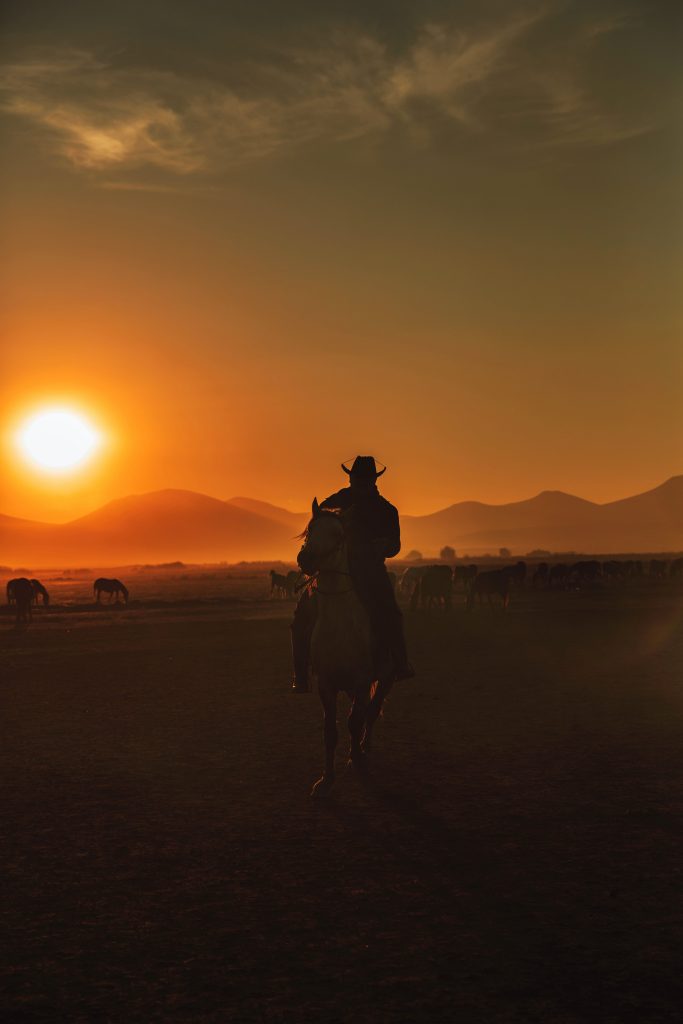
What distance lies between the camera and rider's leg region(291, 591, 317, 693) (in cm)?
1085

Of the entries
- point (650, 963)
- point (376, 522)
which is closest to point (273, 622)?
point (376, 522)

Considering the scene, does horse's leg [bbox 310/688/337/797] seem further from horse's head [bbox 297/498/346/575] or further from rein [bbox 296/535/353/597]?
horse's head [bbox 297/498/346/575]

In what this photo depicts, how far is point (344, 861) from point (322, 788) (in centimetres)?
208

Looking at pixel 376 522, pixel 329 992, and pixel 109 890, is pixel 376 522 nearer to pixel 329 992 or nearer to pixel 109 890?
pixel 109 890

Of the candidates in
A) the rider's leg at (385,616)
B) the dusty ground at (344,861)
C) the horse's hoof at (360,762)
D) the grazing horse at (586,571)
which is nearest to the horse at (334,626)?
the rider's leg at (385,616)

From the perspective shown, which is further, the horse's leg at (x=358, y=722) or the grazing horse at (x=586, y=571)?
the grazing horse at (x=586, y=571)

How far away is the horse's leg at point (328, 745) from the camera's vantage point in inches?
381

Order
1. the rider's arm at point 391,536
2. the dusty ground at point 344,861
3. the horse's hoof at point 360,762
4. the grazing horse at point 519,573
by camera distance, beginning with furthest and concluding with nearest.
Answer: the grazing horse at point 519,573 < the rider's arm at point 391,536 < the horse's hoof at point 360,762 < the dusty ground at point 344,861

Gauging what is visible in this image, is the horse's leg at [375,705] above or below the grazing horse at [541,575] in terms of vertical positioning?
below

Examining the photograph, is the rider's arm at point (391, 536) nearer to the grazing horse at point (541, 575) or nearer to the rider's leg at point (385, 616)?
the rider's leg at point (385, 616)

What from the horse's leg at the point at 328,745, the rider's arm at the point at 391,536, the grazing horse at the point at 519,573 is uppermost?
the grazing horse at the point at 519,573

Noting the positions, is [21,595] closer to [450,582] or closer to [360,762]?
[450,582]

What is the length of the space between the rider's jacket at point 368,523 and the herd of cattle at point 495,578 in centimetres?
3063

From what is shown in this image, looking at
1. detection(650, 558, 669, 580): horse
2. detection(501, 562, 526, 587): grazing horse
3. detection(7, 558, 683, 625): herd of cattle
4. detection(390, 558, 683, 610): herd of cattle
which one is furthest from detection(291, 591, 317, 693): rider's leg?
detection(650, 558, 669, 580): horse
